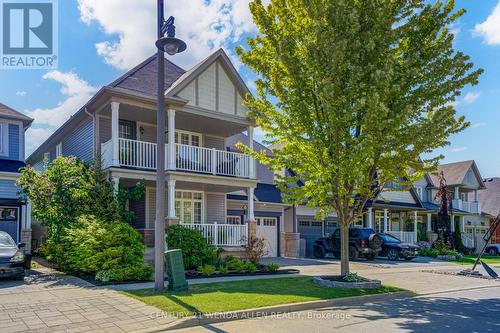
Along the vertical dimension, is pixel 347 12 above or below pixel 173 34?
above

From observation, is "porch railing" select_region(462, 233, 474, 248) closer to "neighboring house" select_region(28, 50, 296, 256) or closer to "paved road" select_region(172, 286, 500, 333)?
"neighboring house" select_region(28, 50, 296, 256)

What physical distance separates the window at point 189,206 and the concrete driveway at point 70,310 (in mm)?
8403

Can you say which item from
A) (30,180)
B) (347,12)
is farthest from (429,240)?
(30,180)

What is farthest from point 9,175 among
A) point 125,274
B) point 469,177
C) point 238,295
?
point 469,177

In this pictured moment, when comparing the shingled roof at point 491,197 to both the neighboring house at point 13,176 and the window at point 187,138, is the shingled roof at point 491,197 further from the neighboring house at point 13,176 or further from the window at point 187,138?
the neighboring house at point 13,176

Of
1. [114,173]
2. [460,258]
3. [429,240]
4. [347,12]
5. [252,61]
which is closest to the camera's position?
[347,12]

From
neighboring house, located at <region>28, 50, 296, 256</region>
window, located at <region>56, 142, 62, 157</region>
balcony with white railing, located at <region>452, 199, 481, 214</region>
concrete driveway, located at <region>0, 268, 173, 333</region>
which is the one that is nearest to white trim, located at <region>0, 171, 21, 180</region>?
neighboring house, located at <region>28, 50, 296, 256</region>

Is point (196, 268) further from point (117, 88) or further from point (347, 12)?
point (347, 12)

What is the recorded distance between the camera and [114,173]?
53.5 feet

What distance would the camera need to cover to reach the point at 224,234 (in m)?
18.3

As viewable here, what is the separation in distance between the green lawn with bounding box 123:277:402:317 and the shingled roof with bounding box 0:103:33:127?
13.3 metres

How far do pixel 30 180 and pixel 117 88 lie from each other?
458 cm

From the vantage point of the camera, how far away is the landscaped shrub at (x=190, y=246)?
50.5 ft

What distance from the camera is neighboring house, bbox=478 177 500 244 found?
45.4m
